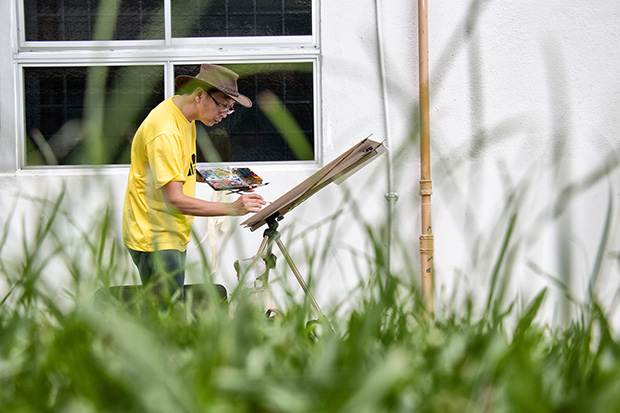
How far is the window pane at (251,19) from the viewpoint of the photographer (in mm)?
3744

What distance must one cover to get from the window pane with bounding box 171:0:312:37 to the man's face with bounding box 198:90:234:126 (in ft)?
3.73

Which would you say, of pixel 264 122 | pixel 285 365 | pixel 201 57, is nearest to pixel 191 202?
pixel 264 122

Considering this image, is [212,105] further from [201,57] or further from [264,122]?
[201,57]

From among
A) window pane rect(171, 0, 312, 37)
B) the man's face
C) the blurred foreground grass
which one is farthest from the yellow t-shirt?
the blurred foreground grass

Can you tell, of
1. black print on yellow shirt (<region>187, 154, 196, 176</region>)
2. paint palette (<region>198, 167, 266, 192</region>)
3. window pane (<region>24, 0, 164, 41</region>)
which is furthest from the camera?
window pane (<region>24, 0, 164, 41</region>)

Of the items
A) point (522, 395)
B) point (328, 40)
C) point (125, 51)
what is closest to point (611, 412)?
point (522, 395)

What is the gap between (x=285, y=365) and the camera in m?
0.49

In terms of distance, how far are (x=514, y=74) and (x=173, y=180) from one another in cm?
224

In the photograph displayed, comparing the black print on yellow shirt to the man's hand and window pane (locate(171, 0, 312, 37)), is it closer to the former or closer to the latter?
the man's hand

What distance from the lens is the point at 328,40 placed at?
367 cm

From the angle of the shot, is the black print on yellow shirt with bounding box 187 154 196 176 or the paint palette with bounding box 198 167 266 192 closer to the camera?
the paint palette with bounding box 198 167 266 192

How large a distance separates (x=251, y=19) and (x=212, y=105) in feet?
4.01

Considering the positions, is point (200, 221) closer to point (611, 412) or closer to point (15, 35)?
point (15, 35)

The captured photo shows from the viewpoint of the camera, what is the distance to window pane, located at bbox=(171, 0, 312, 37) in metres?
3.74
